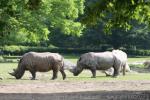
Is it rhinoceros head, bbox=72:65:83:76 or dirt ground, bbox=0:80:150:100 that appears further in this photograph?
rhinoceros head, bbox=72:65:83:76

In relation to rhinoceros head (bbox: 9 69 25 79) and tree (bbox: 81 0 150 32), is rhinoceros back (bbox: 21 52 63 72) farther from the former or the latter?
tree (bbox: 81 0 150 32)

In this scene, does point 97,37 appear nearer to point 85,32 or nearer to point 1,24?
point 85,32

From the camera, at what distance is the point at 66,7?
59.2 meters

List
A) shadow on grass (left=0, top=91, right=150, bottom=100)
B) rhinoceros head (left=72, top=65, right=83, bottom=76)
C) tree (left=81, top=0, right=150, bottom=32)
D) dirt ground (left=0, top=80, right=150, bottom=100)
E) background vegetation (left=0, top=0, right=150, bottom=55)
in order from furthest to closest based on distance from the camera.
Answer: rhinoceros head (left=72, top=65, right=83, bottom=76) → background vegetation (left=0, top=0, right=150, bottom=55) → tree (left=81, top=0, right=150, bottom=32) → dirt ground (left=0, top=80, right=150, bottom=100) → shadow on grass (left=0, top=91, right=150, bottom=100)

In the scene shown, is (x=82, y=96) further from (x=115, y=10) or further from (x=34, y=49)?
(x=34, y=49)

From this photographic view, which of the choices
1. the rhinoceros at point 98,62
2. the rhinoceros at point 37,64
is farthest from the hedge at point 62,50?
the rhinoceros at point 37,64

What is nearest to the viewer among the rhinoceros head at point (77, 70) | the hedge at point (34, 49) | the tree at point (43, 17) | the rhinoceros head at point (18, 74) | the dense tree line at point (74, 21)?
the dense tree line at point (74, 21)

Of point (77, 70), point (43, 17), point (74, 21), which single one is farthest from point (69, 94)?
point (74, 21)

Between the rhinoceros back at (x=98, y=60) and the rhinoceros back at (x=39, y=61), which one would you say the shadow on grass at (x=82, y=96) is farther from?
the rhinoceros back at (x=98, y=60)

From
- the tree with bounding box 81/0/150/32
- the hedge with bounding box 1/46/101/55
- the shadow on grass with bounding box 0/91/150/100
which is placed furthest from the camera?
the hedge with bounding box 1/46/101/55

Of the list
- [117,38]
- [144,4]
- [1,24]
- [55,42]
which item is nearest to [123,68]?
[1,24]

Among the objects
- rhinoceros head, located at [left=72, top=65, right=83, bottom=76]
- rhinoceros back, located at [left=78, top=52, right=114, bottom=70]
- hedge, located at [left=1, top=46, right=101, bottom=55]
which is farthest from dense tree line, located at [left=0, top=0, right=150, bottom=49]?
rhinoceros head, located at [left=72, top=65, right=83, bottom=76]

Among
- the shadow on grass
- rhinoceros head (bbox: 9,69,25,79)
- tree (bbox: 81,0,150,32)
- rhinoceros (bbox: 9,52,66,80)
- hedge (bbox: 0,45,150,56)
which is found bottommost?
hedge (bbox: 0,45,150,56)

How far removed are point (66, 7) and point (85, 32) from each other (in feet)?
94.5
